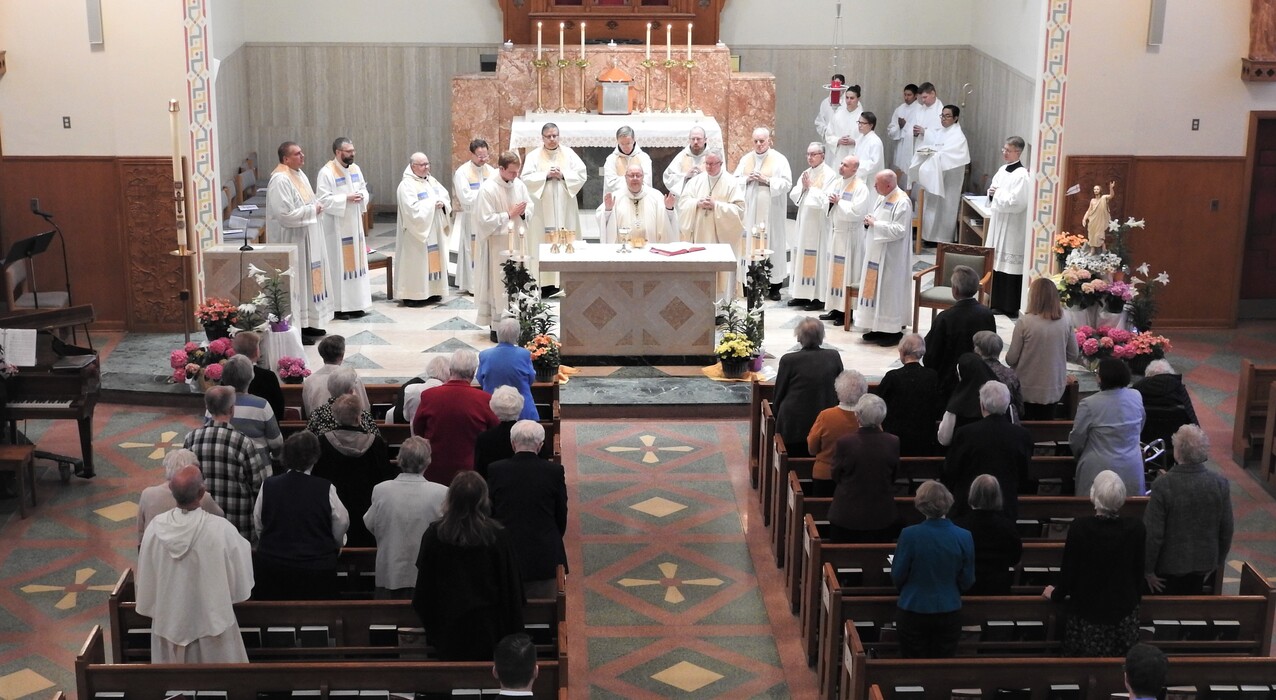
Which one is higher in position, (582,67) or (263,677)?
(582,67)

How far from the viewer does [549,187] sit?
15.7 m

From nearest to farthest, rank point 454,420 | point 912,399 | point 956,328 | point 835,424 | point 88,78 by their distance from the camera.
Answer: point 454,420 → point 835,424 → point 912,399 → point 956,328 → point 88,78

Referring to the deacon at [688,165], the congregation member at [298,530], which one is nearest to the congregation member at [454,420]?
the congregation member at [298,530]

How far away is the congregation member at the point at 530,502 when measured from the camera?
7316 millimetres

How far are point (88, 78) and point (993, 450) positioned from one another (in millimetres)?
9534

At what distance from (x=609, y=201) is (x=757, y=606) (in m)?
6.44

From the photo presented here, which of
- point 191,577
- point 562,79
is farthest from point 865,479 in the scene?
point 562,79

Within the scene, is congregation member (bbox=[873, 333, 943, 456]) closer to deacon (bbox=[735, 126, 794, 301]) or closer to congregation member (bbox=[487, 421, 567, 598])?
congregation member (bbox=[487, 421, 567, 598])

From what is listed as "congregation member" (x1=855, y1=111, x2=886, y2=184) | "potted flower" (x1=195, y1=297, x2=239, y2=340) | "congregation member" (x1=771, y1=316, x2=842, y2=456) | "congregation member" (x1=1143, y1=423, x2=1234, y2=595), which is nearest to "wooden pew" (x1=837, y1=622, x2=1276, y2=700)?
"congregation member" (x1=1143, y1=423, x2=1234, y2=595)

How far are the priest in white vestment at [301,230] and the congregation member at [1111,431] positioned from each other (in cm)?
765

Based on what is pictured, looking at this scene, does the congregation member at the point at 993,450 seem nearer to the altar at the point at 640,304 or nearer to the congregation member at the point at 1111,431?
the congregation member at the point at 1111,431

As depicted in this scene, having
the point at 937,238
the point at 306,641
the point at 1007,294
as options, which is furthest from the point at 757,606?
the point at 937,238

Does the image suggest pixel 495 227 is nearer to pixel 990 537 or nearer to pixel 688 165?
pixel 688 165

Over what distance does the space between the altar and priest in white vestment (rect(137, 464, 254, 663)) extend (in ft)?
21.7
